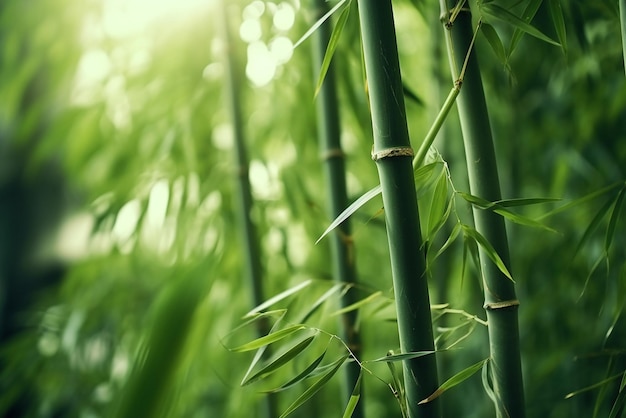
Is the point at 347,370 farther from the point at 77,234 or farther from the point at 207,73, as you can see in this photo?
the point at 77,234

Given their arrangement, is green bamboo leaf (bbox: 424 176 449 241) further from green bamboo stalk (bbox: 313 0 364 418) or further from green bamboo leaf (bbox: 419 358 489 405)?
green bamboo stalk (bbox: 313 0 364 418)

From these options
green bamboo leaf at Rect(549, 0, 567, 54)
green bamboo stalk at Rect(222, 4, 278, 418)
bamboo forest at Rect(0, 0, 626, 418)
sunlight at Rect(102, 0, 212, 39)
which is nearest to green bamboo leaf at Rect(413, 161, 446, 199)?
bamboo forest at Rect(0, 0, 626, 418)

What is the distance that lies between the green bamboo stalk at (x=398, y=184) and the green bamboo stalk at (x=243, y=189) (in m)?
0.37

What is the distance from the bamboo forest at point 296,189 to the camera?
2.14 feet

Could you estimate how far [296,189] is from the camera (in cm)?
92

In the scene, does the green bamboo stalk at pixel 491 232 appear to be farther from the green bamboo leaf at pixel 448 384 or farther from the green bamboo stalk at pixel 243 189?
the green bamboo stalk at pixel 243 189

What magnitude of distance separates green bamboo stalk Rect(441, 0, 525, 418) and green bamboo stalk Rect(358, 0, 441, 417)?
0.21 feet

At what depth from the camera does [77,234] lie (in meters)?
1.64

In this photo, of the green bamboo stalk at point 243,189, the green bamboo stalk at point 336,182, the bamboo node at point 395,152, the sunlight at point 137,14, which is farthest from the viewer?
the sunlight at point 137,14

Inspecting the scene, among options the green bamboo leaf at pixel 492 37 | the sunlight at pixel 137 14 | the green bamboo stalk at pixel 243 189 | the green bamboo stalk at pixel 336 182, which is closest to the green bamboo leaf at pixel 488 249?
the green bamboo leaf at pixel 492 37

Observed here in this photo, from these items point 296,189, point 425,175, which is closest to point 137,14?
point 296,189

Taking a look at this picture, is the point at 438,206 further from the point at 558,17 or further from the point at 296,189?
the point at 296,189

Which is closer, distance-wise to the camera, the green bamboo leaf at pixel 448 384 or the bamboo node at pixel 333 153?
the green bamboo leaf at pixel 448 384

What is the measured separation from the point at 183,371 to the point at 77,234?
1.49m
